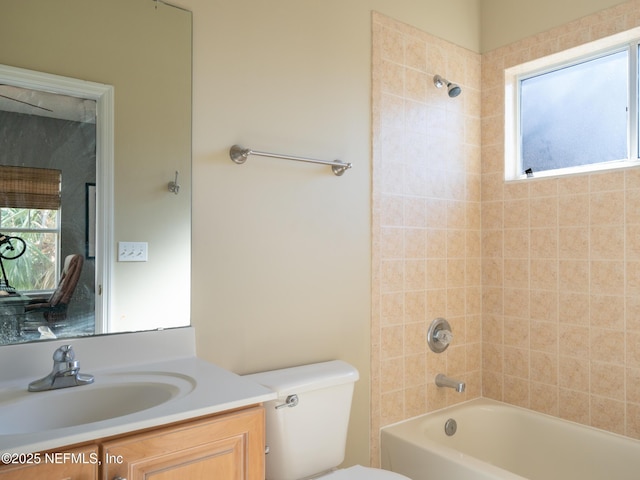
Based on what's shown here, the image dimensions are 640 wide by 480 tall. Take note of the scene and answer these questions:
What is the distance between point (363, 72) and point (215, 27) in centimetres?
74

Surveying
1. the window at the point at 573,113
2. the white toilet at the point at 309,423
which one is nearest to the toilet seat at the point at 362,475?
the white toilet at the point at 309,423

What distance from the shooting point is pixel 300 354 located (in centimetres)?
197

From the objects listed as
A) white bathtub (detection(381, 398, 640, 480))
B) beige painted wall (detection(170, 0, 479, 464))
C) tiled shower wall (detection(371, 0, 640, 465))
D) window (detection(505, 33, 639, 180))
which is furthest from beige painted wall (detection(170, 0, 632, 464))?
window (detection(505, 33, 639, 180))

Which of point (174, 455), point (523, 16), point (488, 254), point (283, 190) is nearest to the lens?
point (174, 455)

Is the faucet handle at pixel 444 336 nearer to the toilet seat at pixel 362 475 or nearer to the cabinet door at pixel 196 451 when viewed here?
the toilet seat at pixel 362 475

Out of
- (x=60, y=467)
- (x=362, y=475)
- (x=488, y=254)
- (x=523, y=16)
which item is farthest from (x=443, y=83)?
(x=60, y=467)

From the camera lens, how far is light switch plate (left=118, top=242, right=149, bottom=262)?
1.58 meters

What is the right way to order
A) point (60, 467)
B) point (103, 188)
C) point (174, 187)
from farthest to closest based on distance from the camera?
1. point (174, 187)
2. point (103, 188)
3. point (60, 467)

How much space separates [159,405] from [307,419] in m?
0.71

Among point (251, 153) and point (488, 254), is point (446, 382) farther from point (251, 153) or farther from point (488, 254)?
point (251, 153)

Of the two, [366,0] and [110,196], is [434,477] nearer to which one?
[110,196]

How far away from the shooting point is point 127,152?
5.21 feet

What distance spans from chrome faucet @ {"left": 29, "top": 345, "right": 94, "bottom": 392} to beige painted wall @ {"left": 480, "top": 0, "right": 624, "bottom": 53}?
8.52ft

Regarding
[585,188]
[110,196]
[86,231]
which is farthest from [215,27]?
[585,188]
